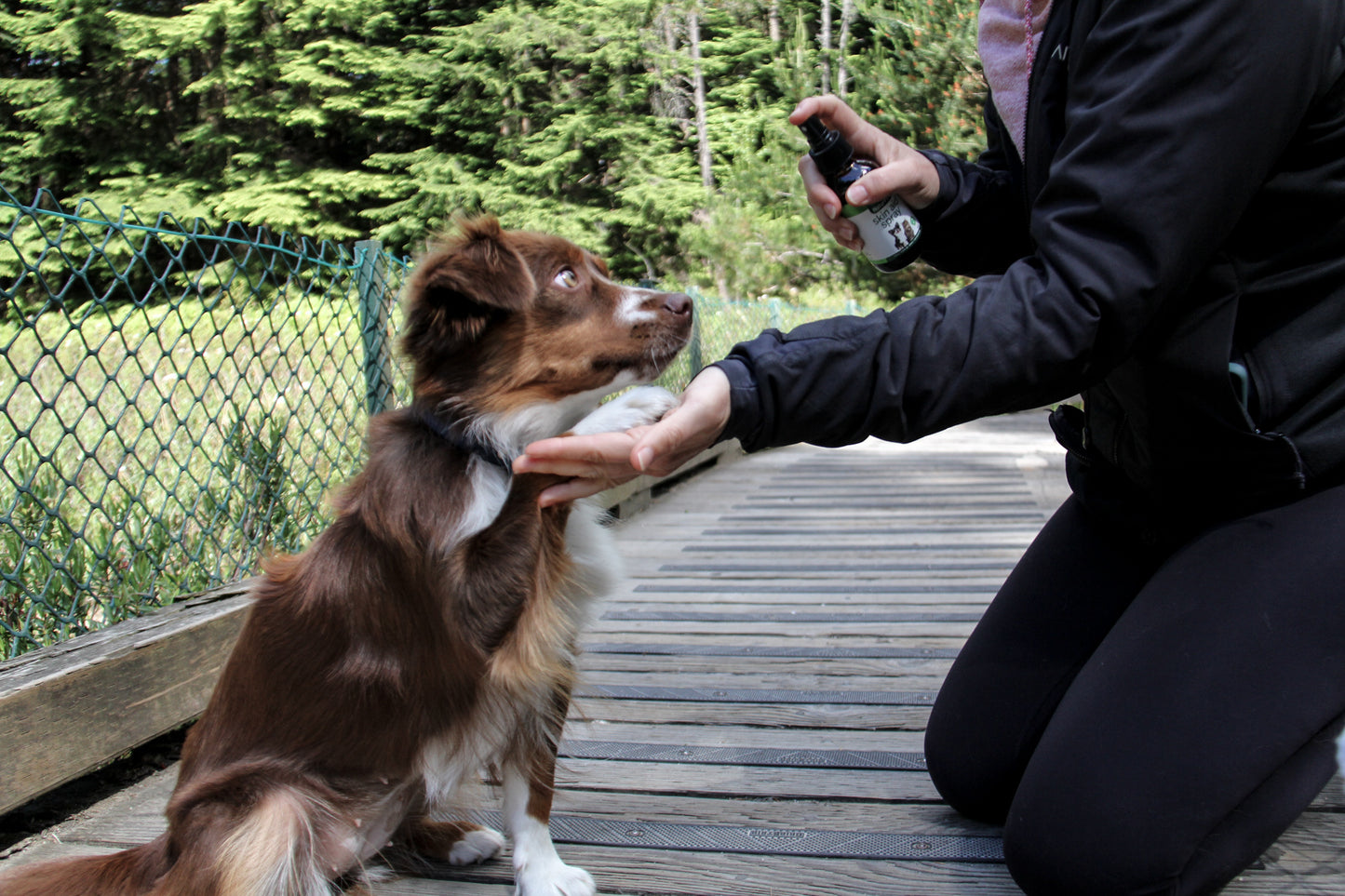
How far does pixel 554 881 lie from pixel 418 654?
0.50 m

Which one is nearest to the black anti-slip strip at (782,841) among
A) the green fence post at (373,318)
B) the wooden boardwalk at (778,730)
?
the wooden boardwalk at (778,730)

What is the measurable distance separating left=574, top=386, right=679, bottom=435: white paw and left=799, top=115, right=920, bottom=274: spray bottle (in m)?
0.62

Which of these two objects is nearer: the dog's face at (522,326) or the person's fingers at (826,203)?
the dog's face at (522,326)

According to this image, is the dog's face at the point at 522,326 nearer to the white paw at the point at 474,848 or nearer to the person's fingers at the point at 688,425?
the person's fingers at the point at 688,425

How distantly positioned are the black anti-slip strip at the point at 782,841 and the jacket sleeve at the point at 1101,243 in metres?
0.88

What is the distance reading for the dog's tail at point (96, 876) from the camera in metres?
1.51

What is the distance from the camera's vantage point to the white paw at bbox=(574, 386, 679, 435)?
5.59 ft

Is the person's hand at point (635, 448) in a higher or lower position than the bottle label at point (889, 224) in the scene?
lower

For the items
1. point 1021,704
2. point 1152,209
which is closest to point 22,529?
point 1021,704

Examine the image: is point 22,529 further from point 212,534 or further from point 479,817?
point 479,817

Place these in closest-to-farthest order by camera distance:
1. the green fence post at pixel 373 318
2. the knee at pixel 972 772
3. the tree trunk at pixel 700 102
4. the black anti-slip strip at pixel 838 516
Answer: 1. the knee at pixel 972 772
2. the green fence post at pixel 373 318
3. the black anti-slip strip at pixel 838 516
4. the tree trunk at pixel 700 102

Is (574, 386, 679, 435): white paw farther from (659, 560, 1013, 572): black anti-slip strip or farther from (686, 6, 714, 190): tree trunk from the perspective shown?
(686, 6, 714, 190): tree trunk

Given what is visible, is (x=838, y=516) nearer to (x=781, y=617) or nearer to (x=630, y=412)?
(x=781, y=617)

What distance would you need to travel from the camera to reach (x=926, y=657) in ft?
9.75
